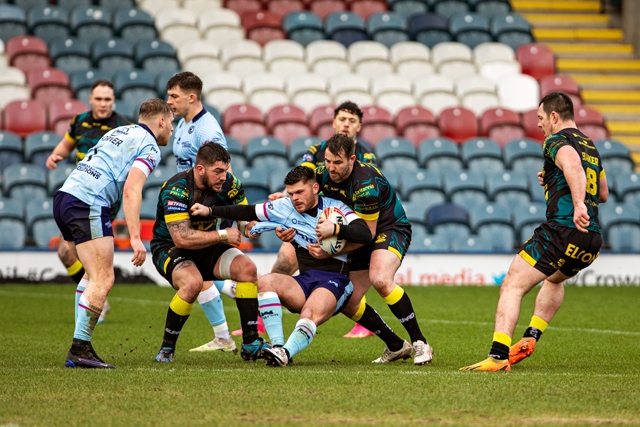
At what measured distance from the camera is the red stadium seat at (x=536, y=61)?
21594 mm

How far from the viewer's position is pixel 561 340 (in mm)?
9414

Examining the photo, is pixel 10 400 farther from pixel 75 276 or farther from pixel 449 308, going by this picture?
pixel 449 308

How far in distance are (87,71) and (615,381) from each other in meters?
14.5

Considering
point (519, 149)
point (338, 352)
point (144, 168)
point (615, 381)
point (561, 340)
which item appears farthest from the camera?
point (519, 149)

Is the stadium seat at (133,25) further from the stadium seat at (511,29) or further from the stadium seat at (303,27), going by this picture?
the stadium seat at (511,29)

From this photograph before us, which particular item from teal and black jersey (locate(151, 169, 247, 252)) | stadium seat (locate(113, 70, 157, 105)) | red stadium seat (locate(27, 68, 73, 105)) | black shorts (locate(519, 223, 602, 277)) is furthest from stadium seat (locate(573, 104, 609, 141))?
teal and black jersey (locate(151, 169, 247, 252))

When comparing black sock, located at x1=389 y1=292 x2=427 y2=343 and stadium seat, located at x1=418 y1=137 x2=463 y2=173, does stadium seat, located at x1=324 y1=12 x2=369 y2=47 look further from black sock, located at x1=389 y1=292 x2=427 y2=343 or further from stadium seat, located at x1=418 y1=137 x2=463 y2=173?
black sock, located at x1=389 y1=292 x2=427 y2=343

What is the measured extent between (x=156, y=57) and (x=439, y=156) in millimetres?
6194

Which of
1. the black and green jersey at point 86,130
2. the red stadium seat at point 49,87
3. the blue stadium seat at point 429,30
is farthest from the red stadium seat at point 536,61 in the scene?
the black and green jersey at point 86,130

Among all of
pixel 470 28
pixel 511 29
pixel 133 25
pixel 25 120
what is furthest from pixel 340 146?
pixel 511 29

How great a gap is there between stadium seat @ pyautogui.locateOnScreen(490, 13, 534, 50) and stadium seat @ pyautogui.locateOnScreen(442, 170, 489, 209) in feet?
19.0

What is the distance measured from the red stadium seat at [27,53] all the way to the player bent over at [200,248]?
12.3m

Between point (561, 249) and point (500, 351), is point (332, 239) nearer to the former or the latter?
point (500, 351)

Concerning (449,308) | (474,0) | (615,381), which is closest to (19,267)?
(449,308)
